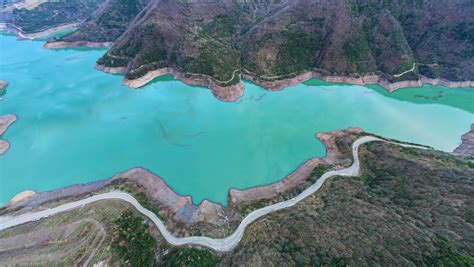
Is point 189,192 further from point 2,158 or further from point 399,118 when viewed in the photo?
point 399,118

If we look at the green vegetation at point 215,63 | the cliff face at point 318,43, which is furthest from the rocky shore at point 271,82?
the green vegetation at point 215,63

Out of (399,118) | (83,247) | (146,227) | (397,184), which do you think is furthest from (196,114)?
(399,118)

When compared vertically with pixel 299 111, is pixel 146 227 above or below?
below

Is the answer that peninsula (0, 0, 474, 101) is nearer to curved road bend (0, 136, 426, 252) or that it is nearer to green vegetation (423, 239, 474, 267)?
curved road bend (0, 136, 426, 252)

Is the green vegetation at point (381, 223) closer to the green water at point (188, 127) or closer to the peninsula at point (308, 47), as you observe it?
the green water at point (188, 127)

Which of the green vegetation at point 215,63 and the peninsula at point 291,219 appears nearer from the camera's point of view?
the peninsula at point 291,219

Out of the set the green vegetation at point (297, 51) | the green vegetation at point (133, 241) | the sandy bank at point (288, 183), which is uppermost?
the green vegetation at point (297, 51)

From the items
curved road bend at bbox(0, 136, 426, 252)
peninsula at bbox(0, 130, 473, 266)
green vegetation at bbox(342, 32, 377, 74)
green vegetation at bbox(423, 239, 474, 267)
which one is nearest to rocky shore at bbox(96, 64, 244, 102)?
peninsula at bbox(0, 130, 473, 266)
